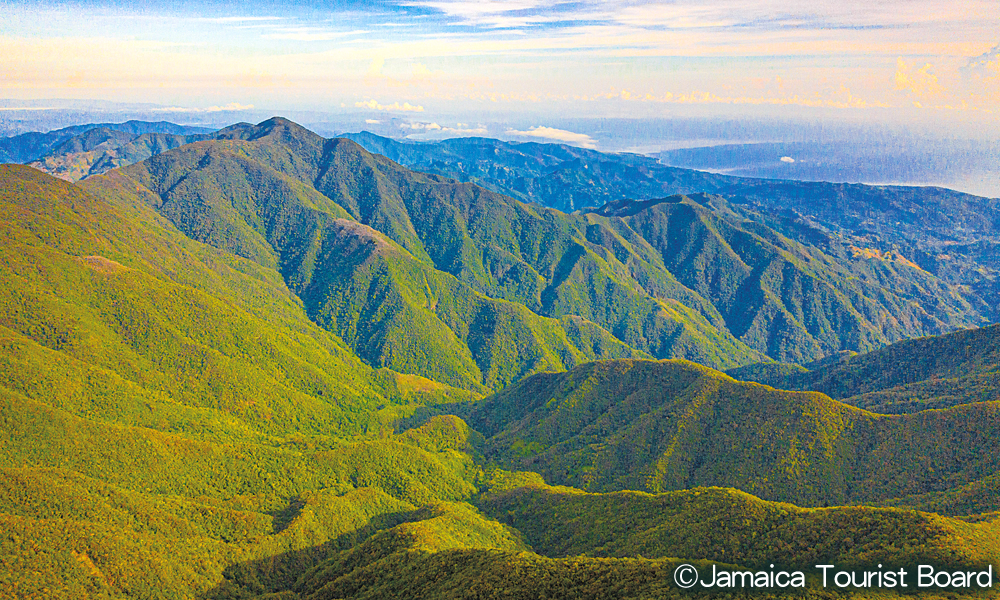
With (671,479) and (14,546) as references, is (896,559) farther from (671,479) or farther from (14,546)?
(14,546)

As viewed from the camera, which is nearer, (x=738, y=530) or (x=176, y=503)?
(x=738, y=530)

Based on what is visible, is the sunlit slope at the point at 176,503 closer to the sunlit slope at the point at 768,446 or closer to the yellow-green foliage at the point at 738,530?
the yellow-green foliage at the point at 738,530

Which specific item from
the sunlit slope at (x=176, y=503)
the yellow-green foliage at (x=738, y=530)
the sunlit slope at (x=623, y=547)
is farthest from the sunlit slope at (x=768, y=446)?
the sunlit slope at (x=176, y=503)

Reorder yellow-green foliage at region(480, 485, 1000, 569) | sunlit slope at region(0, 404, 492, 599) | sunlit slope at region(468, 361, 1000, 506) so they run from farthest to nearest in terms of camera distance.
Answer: sunlit slope at region(468, 361, 1000, 506) < sunlit slope at region(0, 404, 492, 599) < yellow-green foliage at region(480, 485, 1000, 569)

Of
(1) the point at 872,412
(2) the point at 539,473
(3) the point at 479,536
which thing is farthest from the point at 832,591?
(2) the point at 539,473

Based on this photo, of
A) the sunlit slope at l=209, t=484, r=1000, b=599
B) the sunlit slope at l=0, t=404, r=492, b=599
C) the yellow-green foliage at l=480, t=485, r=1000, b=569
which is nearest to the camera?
the sunlit slope at l=209, t=484, r=1000, b=599

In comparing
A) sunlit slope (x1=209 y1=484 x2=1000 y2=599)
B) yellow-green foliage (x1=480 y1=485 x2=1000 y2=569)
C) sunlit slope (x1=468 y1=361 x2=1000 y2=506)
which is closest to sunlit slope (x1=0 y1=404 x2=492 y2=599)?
sunlit slope (x1=209 y1=484 x2=1000 y2=599)

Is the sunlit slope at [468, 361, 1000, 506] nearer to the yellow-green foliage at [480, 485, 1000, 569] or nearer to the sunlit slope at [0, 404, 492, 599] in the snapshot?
the yellow-green foliage at [480, 485, 1000, 569]

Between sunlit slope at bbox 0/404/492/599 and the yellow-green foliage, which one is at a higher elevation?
the yellow-green foliage

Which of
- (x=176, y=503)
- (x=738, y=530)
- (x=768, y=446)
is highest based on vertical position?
(x=738, y=530)

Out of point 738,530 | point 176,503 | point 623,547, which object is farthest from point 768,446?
point 176,503

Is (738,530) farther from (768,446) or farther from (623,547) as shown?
(768,446)
